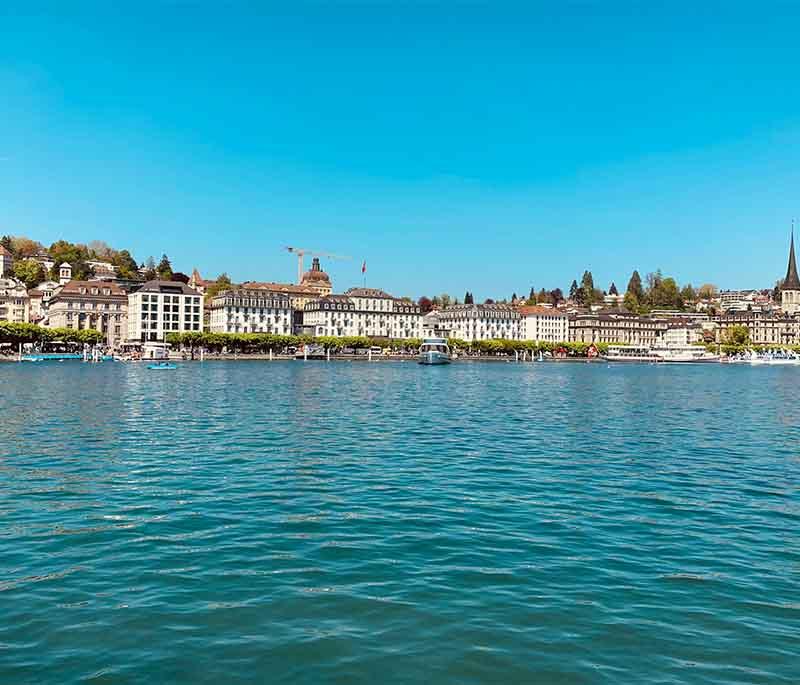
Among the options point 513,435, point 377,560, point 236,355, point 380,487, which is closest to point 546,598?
point 377,560

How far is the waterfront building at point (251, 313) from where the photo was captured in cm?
17938

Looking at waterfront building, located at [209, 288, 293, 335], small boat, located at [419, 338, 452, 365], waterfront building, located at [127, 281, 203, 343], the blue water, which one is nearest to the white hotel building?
waterfront building, located at [209, 288, 293, 335]

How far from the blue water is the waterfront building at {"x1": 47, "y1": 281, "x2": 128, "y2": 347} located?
145055 millimetres

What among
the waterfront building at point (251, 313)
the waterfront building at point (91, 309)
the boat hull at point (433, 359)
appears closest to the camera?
the boat hull at point (433, 359)

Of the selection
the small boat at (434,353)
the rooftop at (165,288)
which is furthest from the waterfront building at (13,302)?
the small boat at (434,353)

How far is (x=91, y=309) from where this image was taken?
541 feet

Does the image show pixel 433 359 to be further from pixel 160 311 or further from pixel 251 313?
pixel 160 311

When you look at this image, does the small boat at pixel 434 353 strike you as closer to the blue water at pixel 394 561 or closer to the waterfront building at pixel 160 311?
the waterfront building at pixel 160 311

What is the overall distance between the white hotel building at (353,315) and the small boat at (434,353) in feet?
143

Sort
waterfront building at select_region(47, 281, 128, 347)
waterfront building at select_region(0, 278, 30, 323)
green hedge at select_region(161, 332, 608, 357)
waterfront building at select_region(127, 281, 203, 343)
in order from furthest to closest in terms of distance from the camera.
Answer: waterfront building at select_region(0, 278, 30, 323), waterfront building at select_region(127, 281, 203, 343), waterfront building at select_region(47, 281, 128, 347), green hedge at select_region(161, 332, 608, 357)

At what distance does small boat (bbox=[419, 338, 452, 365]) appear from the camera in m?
144

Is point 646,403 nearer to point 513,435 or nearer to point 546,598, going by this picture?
point 513,435

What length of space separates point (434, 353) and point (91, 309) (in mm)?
78313

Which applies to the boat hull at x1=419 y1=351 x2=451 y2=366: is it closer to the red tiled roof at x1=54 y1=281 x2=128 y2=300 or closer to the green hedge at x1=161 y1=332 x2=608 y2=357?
the green hedge at x1=161 y1=332 x2=608 y2=357
